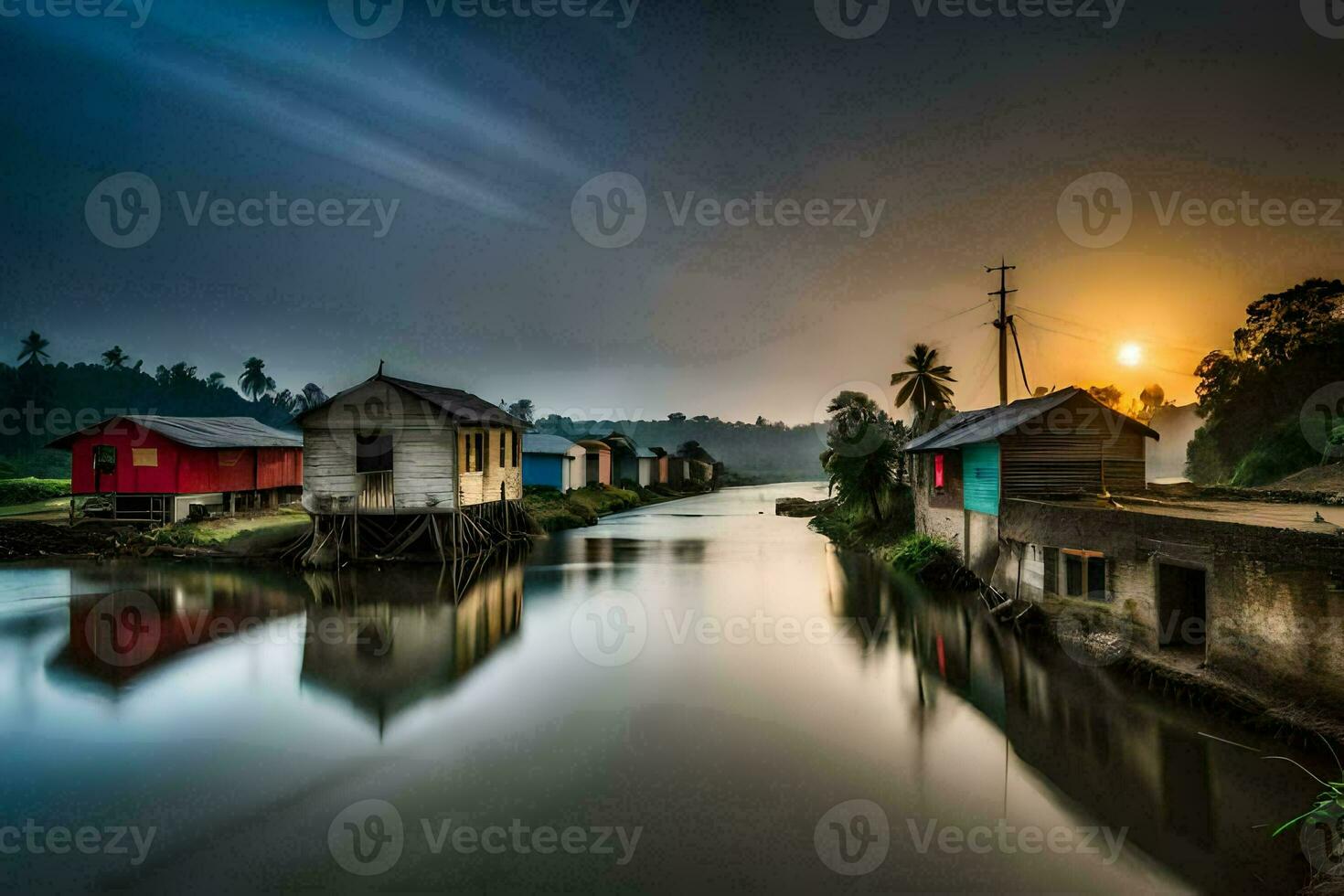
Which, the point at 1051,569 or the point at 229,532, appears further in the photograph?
the point at 229,532

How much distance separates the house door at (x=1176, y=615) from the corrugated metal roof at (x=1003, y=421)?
18.3 ft

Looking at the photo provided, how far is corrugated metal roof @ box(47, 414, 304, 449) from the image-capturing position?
26.2m

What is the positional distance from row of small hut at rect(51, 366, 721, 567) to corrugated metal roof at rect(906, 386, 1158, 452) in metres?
16.7

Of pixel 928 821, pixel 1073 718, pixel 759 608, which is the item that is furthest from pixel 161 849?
pixel 759 608

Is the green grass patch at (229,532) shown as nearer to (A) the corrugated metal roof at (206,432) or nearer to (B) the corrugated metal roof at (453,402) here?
(A) the corrugated metal roof at (206,432)

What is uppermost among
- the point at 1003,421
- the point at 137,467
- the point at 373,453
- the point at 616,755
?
the point at 1003,421

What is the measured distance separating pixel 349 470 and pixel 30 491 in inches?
974

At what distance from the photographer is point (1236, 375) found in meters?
30.1

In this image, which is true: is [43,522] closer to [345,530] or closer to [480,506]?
[345,530]

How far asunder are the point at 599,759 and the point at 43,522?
29.7 metres

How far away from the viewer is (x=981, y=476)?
58.7 feet

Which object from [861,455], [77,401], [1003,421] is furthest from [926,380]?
[77,401]

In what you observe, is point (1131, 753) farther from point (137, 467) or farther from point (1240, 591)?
point (137, 467)

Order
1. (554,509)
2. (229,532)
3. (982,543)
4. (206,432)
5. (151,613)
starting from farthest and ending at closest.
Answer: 1. (554,509)
2. (206,432)
3. (229,532)
4. (982,543)
5. (151,613)
